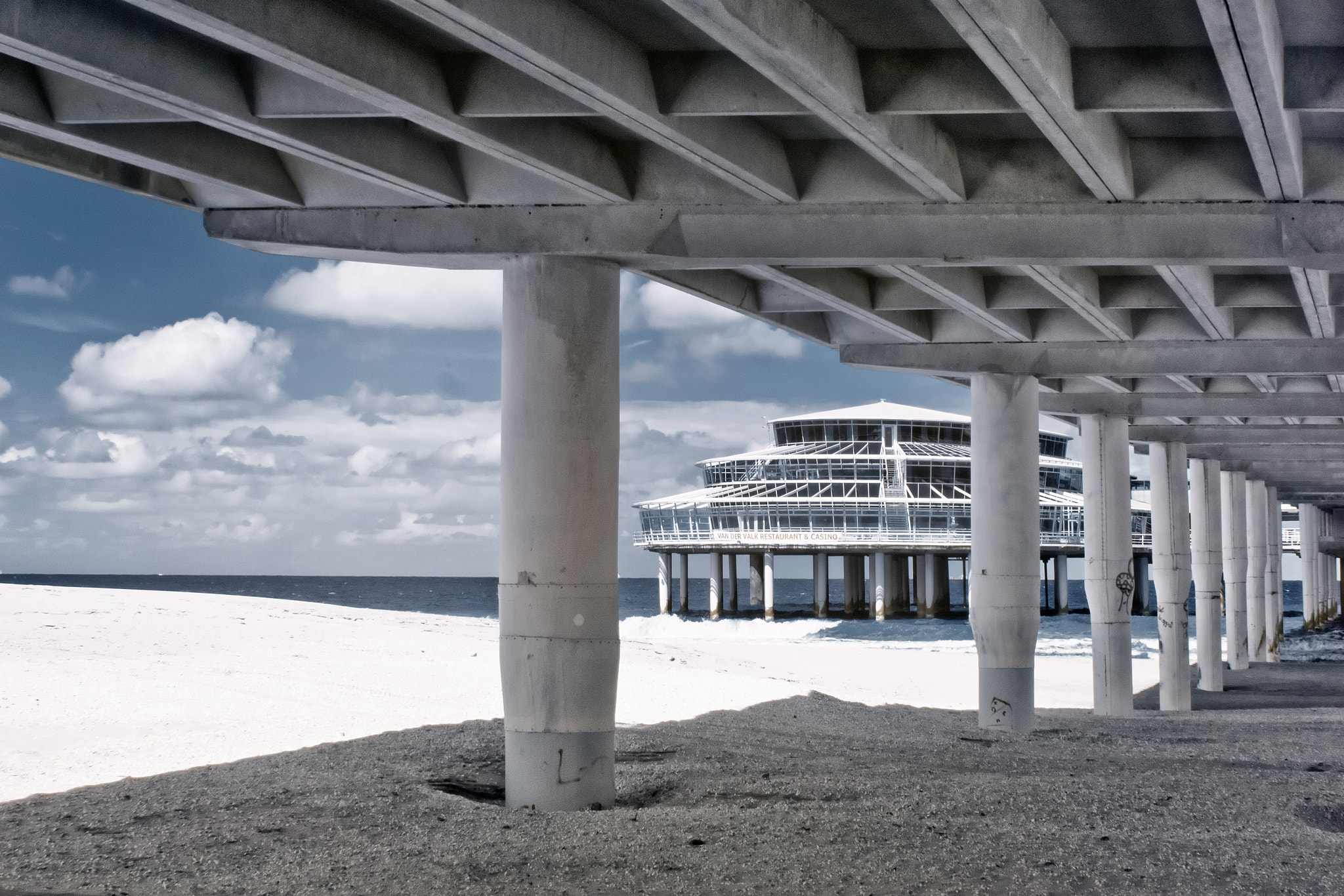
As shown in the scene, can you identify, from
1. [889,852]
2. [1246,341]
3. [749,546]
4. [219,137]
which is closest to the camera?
[889,852]

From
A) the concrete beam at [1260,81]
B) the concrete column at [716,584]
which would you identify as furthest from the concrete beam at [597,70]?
the concrete column at [716,584]

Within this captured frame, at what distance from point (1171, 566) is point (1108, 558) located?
5103 mm

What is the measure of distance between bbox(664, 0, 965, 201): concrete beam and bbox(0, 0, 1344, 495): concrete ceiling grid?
2 centimetres

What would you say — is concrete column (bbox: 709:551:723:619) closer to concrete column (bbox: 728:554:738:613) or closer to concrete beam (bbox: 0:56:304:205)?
concrete column (bbox: 728:554:738:613)

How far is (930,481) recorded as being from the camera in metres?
75.4

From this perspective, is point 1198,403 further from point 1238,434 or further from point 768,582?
point 768,582

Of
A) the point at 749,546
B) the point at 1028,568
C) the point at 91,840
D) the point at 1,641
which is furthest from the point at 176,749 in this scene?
the point at 749,546

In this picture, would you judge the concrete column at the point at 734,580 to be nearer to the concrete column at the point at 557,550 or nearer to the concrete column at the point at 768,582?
the concrete column at the point at 768,582

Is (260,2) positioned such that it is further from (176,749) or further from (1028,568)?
(1028,568)

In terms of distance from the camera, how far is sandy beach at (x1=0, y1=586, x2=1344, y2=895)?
25.9ft

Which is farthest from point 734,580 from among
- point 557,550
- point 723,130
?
point 723,130

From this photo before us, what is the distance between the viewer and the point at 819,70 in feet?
23.8

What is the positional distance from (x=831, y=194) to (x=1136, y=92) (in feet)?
9.18

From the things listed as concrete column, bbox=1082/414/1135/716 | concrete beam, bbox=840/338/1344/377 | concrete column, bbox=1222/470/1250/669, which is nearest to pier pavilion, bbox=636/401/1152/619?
concrete column, bbox=1222/470/1250/669
